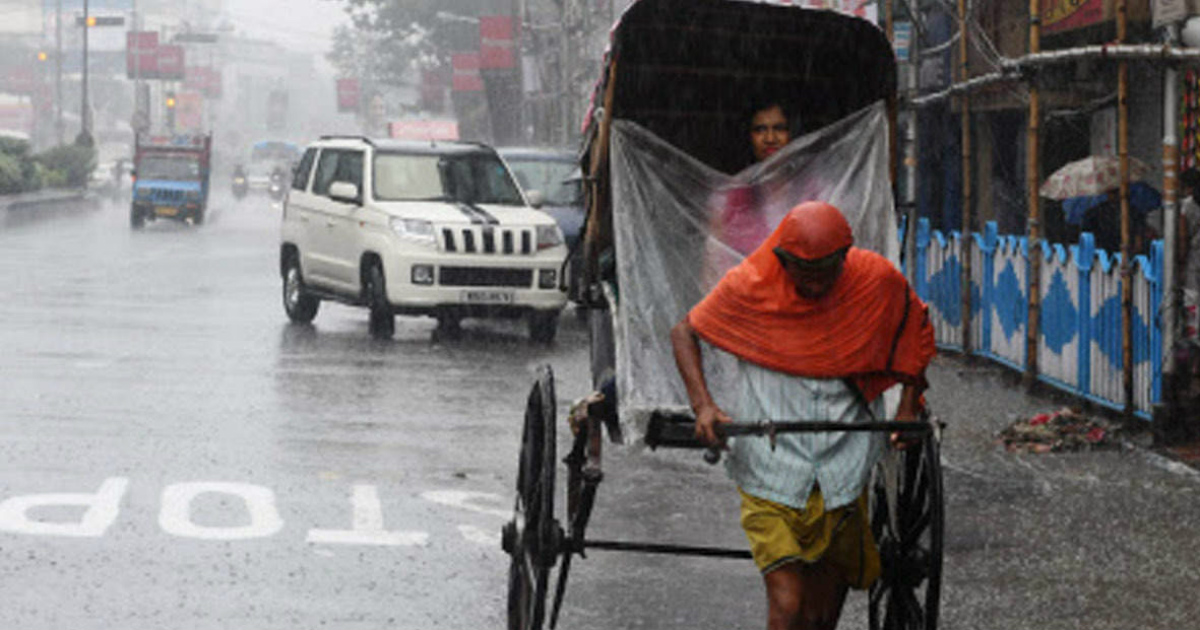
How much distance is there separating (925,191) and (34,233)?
83.3 feet

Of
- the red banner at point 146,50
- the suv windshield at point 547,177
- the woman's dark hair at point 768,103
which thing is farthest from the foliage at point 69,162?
the woman's dark hair at point 768,103

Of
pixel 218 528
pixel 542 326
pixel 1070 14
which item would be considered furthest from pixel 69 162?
pixel 218 528

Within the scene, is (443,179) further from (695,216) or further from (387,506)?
(695,216)

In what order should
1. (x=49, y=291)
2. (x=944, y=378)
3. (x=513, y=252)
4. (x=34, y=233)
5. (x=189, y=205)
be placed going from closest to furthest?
(x=944, y=378), (x=513, y=252), (x=49, y=291), (x=34, y=233), (x=189, y=205)

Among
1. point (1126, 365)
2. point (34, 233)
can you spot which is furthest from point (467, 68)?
point (1126, 365)

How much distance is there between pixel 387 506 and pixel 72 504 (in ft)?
4.70

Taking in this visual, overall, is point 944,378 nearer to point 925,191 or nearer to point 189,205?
point 925,191

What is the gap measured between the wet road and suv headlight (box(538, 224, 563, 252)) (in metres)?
1.63

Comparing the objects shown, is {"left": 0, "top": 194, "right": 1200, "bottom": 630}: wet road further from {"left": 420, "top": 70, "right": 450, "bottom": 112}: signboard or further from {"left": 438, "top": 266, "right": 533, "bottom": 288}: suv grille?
{"left": 420, "top": 70, "right": 450, "bottom": 112}: signboard

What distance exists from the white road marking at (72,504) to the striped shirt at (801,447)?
4.07 m

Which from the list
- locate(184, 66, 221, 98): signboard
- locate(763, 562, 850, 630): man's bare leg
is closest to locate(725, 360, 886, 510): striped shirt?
locate(763, 562, 850, 630): man's bare leg

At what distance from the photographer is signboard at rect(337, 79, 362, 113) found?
422 ft

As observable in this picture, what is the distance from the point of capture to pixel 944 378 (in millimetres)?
17266

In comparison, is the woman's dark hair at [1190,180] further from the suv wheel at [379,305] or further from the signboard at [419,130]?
→ the signboard at [419,130]
